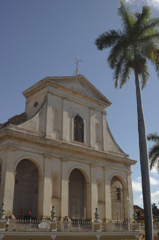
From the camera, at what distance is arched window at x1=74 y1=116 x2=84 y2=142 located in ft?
84.9

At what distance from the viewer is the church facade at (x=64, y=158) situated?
69.3 feet

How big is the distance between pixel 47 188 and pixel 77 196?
206 inches

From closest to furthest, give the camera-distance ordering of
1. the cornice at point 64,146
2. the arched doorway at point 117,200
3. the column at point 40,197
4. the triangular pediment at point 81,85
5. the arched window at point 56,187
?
the cornice at point 64,146
the column at point 40,197
the arched window at point 56,187
the triangular pediment at point 81,85
the arched doorway at point 117,200

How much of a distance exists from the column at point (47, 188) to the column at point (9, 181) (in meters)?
2.69

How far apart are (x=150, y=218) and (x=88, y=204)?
10.3 metres

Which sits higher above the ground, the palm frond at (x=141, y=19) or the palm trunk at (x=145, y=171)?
the palm frond at (x=141, y=19)

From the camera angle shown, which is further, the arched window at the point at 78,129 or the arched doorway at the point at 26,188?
the arched window at the point at 78,129

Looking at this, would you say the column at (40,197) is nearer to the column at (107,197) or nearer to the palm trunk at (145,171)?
the column at (107,197)

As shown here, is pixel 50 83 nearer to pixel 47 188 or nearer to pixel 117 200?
pixel 47 188

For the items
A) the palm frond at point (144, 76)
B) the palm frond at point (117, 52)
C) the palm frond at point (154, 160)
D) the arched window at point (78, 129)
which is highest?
the palm frond at point (117, 52)

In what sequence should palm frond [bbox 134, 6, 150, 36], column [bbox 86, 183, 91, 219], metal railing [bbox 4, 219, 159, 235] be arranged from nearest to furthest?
metal railing [bbox 4, 219, 159, 235]
palm frond [bbox 134, 6, 150, 36]
column [bbox 86, 183, 91, 219]

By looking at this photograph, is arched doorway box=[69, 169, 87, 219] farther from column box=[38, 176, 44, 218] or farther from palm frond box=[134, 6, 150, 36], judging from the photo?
palm frond box=[134, 6, 150, 36]

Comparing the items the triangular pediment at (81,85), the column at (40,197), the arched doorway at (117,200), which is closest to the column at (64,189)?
the column at (40,197)

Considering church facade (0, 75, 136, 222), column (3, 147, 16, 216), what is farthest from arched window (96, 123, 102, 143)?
column (3, 147, 16, 216)
